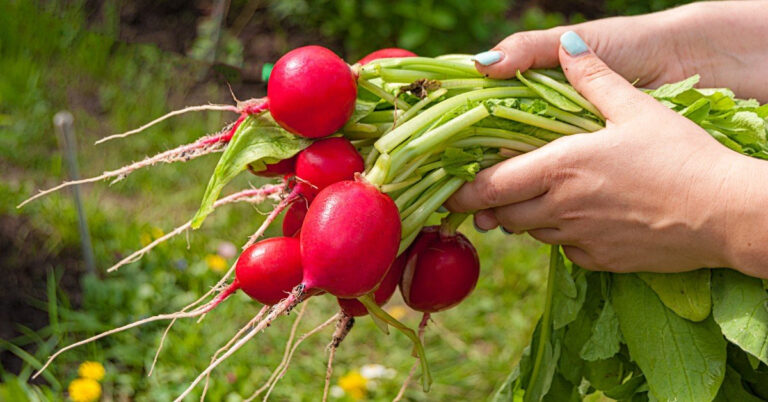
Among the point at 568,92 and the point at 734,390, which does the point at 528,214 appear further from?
the point at 734,390

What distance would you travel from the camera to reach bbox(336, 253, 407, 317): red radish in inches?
60.0

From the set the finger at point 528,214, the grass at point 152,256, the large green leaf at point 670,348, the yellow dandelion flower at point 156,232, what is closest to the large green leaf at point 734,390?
the large green leaf at point 670,348

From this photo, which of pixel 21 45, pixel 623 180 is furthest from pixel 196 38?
pixel 623 180

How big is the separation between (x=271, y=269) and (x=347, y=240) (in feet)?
0.61

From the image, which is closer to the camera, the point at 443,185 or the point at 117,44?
the point at 443,185

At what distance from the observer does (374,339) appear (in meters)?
2.71

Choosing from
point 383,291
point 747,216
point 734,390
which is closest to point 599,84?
point 747,216

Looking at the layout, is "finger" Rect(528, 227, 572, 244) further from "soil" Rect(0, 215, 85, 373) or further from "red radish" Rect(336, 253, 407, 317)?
"soil" Rect(0, 215, 85, 373)

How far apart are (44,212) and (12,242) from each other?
0.15 metres

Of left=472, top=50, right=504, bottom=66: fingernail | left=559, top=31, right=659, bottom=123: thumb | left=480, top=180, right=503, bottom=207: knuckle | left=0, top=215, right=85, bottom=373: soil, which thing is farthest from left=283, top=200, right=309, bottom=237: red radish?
left=0, top=215, right=85, bottom=373: soil

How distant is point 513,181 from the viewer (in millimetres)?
1441

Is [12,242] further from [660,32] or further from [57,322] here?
[660,32]

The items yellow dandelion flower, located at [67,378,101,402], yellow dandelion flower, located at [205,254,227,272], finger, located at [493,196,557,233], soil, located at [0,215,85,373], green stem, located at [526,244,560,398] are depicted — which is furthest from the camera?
yellow dandelion flower, located at [205,254,227,272]

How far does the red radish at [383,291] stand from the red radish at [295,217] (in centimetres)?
16
